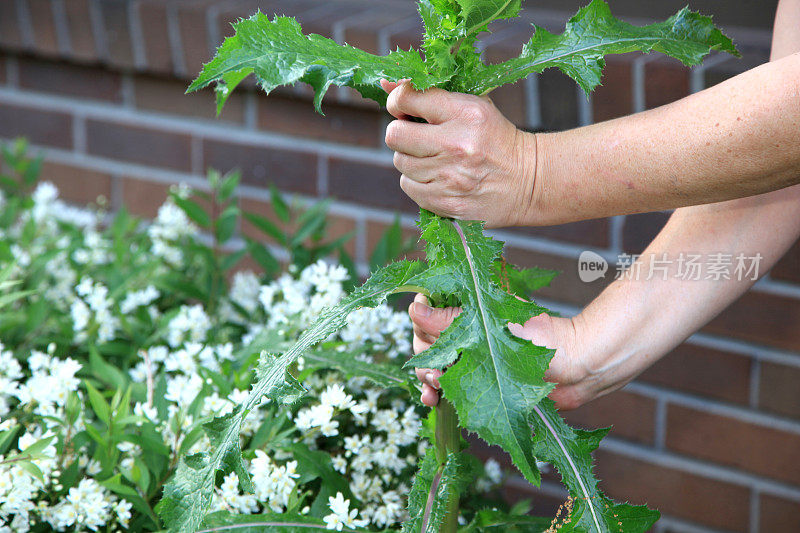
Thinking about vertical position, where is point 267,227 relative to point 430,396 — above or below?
above

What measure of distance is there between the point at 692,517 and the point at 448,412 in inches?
44.3

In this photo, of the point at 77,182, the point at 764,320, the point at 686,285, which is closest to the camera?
the point at 686,285

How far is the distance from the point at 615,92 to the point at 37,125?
1801 millimetres

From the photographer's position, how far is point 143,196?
7.61ft

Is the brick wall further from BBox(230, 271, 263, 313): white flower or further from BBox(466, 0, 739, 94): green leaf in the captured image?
BBox(466, 0, 739, 94): green leaf

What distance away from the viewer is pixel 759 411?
1711mm

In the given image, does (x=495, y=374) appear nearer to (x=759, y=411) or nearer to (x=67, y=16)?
(x=759, y=411)

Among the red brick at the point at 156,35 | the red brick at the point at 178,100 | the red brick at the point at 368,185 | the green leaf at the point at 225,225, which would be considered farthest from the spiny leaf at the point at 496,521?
the red brick at the point at 156,35

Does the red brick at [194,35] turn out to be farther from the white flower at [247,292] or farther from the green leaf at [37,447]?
the green leaf at [37,447]

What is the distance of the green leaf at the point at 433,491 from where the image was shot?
3.13 ft

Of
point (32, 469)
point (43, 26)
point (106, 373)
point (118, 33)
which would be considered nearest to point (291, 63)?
point (32, 469)

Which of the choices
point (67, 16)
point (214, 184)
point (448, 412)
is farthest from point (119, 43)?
point (448, 412)

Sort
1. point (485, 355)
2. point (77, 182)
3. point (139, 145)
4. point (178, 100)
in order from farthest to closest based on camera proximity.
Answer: point (77, 182), point (139, 145), point (178, 100), point (485, 355)

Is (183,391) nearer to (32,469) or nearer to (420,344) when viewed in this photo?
(32,469)
